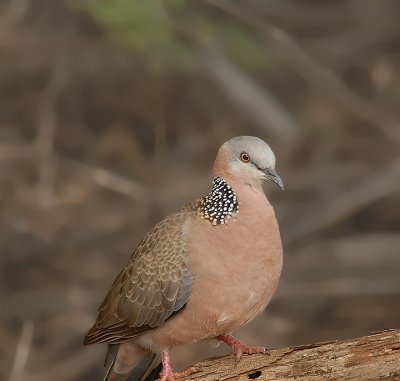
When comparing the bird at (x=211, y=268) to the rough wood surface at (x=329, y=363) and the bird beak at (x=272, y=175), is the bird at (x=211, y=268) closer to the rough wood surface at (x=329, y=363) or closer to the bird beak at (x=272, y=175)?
the bird beak at (x=272, y=175)

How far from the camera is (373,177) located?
31.2 ft

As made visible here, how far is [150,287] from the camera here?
5.27 m

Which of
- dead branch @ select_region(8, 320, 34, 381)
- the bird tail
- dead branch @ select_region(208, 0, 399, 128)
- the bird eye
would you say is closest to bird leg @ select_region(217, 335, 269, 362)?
the bird tail

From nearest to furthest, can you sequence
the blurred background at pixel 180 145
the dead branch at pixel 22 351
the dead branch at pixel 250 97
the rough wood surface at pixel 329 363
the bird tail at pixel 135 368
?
the rough wood surface at pixel 329 363
the bird tail at pixel 135 368
the dead branch at pixel 22 351
the blurred background at pixel 180 145
the dead branch at pixel 250 97

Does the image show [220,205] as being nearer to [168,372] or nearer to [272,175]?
[272,175]

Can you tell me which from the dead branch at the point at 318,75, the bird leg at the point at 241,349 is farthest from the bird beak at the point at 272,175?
the dead branch at the point at 318,75

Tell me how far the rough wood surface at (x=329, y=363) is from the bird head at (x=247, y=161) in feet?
2.57

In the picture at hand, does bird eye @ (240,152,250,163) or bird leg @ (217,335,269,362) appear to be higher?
bird eye @ (240,152,250,163)

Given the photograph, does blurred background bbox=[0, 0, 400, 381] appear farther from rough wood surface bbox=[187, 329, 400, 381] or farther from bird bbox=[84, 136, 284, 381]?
rough wood surface bbox=[187, 329, 400, 381]

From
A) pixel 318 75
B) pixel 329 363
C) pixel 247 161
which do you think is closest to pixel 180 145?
pixel 318 75

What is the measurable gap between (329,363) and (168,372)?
31.7 inches

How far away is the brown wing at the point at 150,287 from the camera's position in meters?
5.12

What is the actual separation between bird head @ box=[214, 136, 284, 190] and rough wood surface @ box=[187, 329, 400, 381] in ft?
2.57

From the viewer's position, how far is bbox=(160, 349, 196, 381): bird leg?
4992mm
